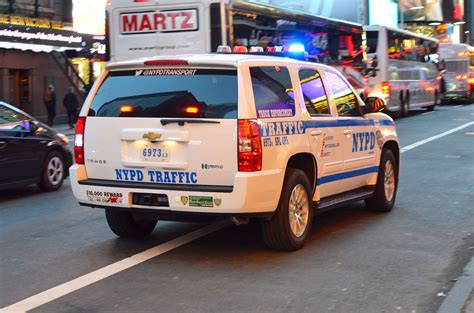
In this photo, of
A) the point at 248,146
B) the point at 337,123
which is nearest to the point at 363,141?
the point at 337,123

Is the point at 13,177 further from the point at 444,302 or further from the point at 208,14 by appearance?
the point at 444,302

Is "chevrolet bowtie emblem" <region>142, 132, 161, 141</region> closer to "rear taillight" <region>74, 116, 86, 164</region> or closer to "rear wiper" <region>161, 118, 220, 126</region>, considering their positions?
"rear wiper" <region>161, 118, 220, 126</region>

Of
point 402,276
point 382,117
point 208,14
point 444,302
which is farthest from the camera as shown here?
point 208,14

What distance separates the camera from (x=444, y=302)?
508 cm

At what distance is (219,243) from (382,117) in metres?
2.93

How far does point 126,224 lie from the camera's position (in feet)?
23.1

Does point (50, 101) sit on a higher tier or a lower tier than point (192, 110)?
higher

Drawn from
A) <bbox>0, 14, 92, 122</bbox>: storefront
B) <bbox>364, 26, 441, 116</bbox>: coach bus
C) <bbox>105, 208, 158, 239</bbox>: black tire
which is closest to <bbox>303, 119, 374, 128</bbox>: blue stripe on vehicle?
<bbox>105, 208, 158, 239</bbox>: black tire

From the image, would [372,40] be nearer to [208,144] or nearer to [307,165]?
[307,165]

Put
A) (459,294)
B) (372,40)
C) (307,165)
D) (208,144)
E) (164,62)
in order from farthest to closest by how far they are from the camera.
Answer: (372,40), (307,165), (164,62), (208,144), (459,294)

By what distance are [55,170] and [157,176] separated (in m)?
5.06

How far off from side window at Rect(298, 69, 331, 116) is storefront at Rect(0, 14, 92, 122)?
2149 centimetres

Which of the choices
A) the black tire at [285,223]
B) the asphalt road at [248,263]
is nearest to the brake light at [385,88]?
the asphalt road at [248,263]

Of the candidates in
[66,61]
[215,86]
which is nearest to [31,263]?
[215,86]
